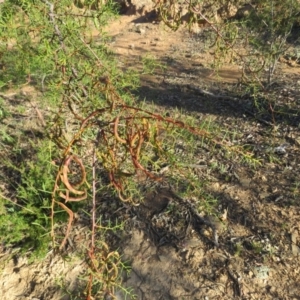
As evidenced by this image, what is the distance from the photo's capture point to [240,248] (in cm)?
301

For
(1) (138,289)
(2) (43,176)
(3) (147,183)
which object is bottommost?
(1) (138,289)

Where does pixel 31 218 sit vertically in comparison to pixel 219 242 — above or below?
above

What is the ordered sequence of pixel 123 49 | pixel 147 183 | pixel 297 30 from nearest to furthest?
pixel 147 183 → pixel 297 30 → pixel 123 49

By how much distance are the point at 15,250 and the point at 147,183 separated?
55.2 inches

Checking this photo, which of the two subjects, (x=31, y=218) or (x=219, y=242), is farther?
(x=31, y=218)

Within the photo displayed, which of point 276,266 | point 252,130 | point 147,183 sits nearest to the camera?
point 276,266

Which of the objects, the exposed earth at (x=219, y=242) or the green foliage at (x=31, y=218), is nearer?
the exposed earth at (x=219, y=242)

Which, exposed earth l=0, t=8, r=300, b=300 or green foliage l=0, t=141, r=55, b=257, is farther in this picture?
green foliage l=0, t=141, r=55, b=257

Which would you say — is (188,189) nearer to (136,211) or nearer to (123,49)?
(136,211)

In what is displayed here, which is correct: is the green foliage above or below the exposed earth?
above

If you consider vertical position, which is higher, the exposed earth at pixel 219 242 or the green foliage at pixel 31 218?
the green foliage at pixel 31 218

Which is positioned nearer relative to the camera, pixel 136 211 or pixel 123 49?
pixel 136 211

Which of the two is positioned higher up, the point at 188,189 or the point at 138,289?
the point at 188,189

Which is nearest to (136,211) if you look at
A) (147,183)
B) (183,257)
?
(147,183)
